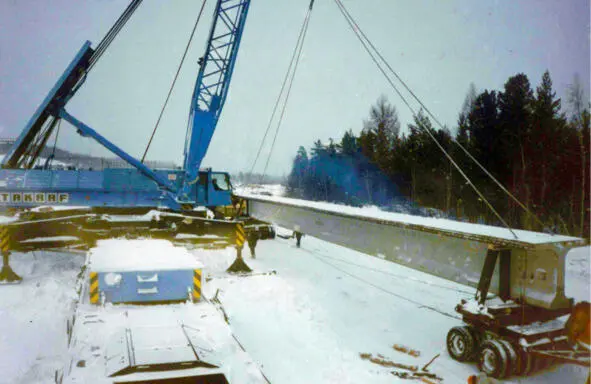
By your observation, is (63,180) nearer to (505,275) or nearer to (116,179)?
(116,179)

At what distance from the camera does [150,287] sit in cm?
571

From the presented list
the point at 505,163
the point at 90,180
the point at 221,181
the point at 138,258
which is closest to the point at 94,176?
the point at 90,180

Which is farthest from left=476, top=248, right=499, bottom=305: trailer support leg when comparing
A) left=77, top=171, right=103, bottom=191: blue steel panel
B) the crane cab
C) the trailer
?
left=77, top=171, right=103, bottom=191: blue steel panel

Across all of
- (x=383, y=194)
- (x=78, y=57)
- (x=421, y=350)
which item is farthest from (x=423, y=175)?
(x=421, y=350)

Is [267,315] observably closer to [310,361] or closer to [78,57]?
[310,361]

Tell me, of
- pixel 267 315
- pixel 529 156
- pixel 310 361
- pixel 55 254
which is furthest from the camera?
pixel 529 156

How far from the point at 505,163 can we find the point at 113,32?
61.6 ft

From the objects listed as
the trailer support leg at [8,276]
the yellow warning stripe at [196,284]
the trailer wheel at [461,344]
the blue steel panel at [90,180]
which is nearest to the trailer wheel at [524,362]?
the trailer wheel at [461,344]

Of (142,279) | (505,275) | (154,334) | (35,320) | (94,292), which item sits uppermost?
(505,275)

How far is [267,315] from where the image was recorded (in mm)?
7742

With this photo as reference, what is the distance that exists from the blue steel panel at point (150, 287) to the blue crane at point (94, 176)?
9733 millimetres

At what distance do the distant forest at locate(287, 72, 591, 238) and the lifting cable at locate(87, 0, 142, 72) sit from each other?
10.6 meters

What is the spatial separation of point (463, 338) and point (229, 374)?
11.3ft

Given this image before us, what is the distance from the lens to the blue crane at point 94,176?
13826 millimetres
